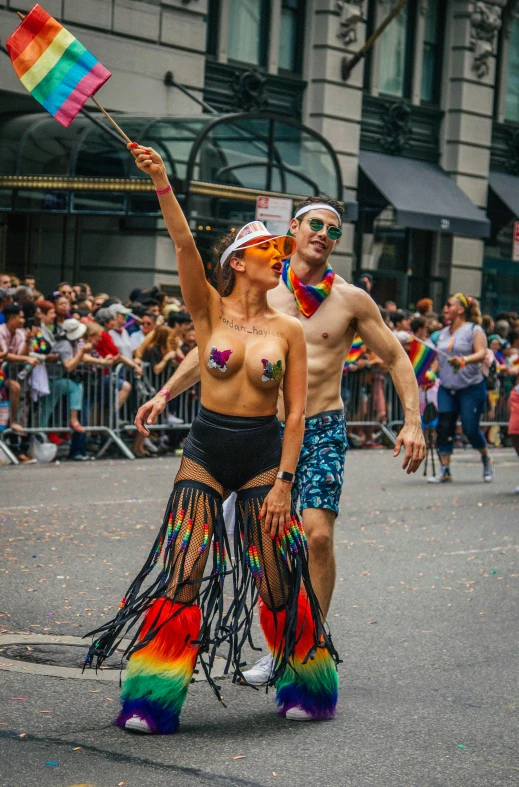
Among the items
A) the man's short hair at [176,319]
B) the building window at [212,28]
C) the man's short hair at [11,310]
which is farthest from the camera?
the building window at [212,28]

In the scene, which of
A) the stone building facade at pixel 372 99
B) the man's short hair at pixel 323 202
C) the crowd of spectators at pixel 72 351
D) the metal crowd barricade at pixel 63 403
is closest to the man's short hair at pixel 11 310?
the crowd of spectators at pixel 72 351

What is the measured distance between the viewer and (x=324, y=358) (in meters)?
6.14

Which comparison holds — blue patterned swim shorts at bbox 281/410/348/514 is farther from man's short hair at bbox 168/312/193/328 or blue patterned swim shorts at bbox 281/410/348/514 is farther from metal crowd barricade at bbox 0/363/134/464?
man's short hair at bbox 168/312/193/328

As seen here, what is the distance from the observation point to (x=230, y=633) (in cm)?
496

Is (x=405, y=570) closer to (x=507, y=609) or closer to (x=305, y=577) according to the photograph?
(x=507, y=609)

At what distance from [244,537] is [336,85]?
20771 millimetres

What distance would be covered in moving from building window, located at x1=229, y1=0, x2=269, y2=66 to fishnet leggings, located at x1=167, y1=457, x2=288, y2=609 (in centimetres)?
1969

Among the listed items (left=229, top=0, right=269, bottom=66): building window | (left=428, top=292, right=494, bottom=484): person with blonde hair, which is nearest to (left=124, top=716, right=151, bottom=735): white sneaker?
(left=428, top=292, right=494, bottom=484): person with blonde hair

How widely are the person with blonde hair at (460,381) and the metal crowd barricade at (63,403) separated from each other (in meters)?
3.58

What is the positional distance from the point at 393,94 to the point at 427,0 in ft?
6.90

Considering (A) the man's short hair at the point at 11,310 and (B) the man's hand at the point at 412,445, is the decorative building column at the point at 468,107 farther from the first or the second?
(B) the man's hand at the point at 412,445

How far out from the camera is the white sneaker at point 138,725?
482 centimetres

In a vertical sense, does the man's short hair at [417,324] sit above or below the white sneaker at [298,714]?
above

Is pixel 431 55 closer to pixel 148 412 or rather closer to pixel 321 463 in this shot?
pixel 321 463
